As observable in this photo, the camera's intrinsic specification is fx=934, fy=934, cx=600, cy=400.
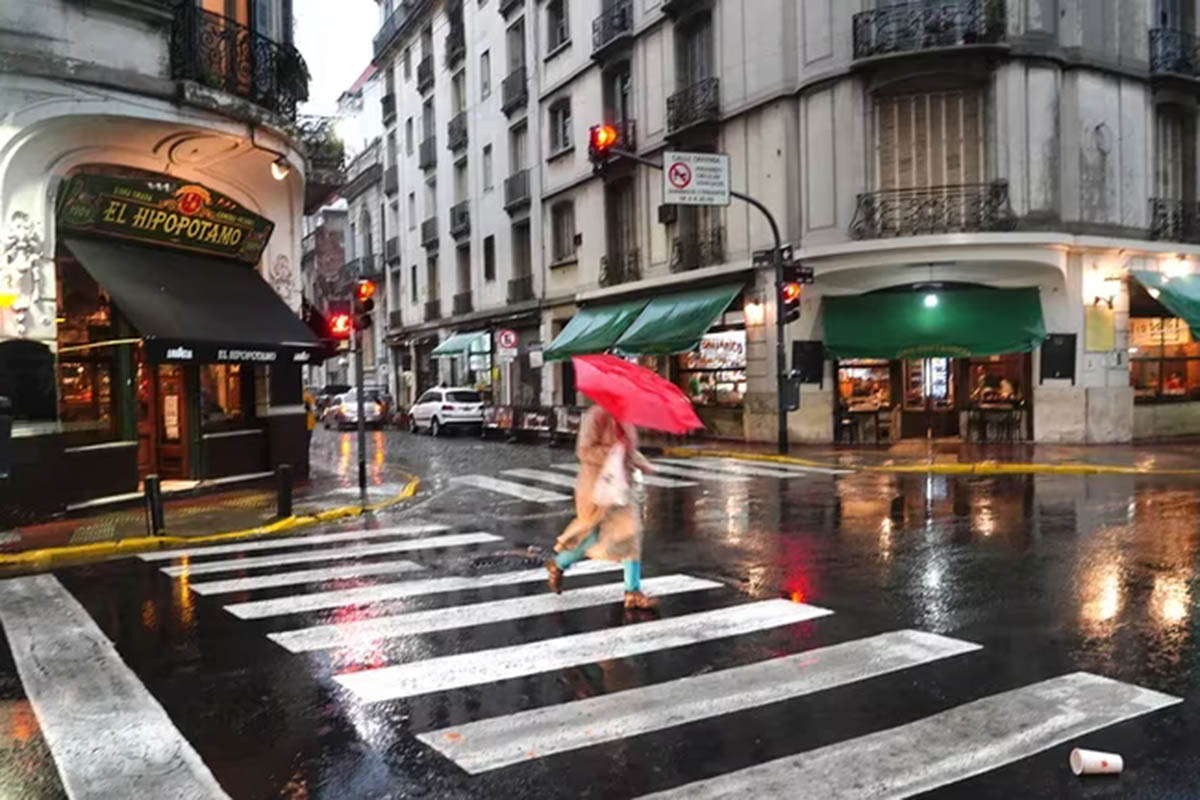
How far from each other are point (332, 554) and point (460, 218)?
32.9 metres

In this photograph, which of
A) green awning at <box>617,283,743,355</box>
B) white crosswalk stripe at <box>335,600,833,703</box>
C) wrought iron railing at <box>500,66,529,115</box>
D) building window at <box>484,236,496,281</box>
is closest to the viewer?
white crosswalk stripe at <box>335,600,833,703</box>

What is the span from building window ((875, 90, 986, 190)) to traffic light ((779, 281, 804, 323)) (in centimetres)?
359

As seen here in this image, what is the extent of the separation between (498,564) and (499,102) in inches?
1246

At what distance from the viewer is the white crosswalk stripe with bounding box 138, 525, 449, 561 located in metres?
10.8

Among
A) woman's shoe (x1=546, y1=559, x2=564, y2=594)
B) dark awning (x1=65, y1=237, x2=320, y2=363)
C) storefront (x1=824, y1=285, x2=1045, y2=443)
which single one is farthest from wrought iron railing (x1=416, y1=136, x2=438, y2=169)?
woman's shoe (x1=546, y1=559, x2=564, y2=594)

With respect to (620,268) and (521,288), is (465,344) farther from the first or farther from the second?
(620,268)

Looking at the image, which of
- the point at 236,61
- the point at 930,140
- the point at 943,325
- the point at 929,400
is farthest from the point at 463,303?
the point at 236,61

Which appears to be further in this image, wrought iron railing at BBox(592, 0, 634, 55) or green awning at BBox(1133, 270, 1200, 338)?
wrought iron railing at BBox(592, 0, 634, 55)

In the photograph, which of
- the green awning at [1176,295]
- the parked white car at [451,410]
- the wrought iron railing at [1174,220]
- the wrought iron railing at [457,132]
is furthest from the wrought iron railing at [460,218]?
the green awning at [1176,295]

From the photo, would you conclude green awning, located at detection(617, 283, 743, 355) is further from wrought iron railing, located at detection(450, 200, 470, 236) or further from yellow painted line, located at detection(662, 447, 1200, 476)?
wrought iron railing, located at detection(450, 200, 470, 236)

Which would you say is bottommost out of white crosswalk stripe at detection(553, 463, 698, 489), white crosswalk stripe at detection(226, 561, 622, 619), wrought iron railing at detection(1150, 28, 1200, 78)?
white crosswalk stripe at detection(226, 561, 622, 619)

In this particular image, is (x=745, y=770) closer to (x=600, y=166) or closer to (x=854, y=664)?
(x=854, y=664)

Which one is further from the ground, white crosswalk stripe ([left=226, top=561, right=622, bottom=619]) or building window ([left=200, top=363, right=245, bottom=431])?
building window ([left=200, top=363, right=245, bottom=431])

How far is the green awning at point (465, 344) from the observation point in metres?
38.8
